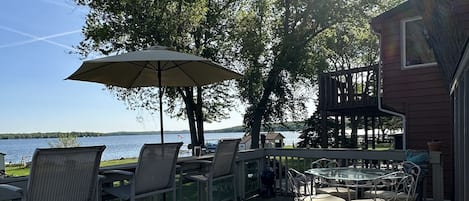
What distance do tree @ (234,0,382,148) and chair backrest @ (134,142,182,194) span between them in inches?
413

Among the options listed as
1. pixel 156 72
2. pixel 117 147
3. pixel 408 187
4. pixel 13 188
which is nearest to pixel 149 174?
pixel 13 188

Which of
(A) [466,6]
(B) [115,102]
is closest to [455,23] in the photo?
(A) [466,6]

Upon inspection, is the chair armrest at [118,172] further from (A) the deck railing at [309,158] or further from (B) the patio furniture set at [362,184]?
(A) the deck railing at [309,158]

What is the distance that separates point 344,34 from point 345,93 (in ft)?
22.0

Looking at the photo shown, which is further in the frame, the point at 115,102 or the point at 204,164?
the point at 115,102

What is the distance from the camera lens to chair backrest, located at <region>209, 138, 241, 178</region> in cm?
468

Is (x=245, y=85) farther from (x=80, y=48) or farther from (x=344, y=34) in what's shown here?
(x=80, y=48)

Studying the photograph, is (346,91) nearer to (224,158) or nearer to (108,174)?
(224,158)

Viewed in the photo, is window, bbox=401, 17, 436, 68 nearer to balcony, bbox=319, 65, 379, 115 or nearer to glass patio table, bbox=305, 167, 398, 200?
balcony, bbox=319, 65, 379, 115

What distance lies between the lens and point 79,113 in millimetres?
31094

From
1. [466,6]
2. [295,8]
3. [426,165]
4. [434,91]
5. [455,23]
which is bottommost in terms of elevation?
[426,165]

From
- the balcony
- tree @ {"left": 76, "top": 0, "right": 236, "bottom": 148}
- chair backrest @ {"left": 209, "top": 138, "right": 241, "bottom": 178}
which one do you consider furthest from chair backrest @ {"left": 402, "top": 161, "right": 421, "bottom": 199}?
tree @ {"left": 76, "top": 0, "right": 236, "bottom": 148}

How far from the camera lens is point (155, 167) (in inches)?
148

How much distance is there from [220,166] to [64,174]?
2.18 meters
